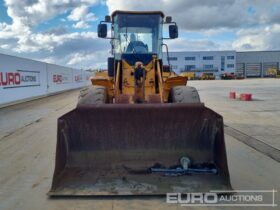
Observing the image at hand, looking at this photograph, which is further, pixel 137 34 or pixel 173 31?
pixel 173 31

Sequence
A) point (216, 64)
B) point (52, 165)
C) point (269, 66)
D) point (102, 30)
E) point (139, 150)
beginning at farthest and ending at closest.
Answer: point (269, 66), point (216, 64), point (102, 30), point (52, 165), point (139, 150)

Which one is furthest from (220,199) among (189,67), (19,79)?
(189,67)

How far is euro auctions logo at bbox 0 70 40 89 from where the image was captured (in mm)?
16047

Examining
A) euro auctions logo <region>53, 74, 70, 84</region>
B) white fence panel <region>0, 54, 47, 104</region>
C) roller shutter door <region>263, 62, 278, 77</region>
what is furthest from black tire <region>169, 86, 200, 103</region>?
roller shutter door <region>263, 62, 278, 77</region>

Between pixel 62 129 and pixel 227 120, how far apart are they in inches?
296

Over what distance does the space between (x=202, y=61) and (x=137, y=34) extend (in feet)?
282

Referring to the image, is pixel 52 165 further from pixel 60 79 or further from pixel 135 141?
pixel 60 79

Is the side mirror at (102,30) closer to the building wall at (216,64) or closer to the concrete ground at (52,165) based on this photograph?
the concrete ground at (52,165)

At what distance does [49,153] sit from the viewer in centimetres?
657

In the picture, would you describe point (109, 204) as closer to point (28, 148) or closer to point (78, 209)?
point (78, 209)

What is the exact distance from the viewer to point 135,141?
4.82m

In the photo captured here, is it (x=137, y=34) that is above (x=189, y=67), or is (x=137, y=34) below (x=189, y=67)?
below

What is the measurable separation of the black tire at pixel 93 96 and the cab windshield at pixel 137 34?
1.47 m

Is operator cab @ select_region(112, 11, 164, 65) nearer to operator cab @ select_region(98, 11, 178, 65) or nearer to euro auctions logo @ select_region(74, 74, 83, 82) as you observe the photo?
operator cab @ select_region(98, 11, 178, 65)
